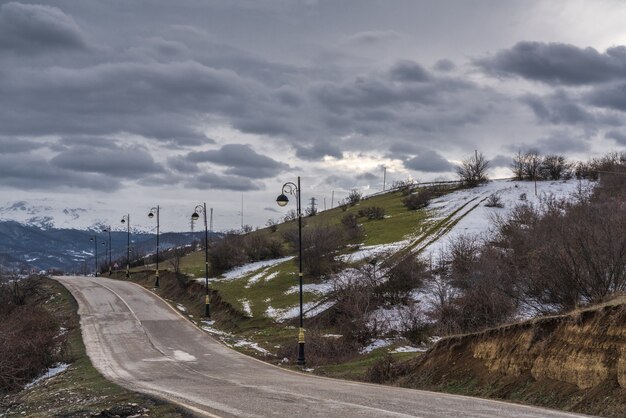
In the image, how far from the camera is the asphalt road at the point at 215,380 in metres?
12.4

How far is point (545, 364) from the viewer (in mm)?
14867

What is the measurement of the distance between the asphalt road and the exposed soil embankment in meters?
1.40

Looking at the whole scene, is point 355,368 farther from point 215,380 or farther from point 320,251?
point 320,251

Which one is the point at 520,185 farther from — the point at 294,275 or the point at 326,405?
the point at 326,405

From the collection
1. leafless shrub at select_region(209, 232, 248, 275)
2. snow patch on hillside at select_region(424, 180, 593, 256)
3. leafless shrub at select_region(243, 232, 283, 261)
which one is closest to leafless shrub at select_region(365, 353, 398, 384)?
snow patch on hillside at select_region(424, 180, 593, 256)

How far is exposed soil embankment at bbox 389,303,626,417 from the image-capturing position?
42.7 feet

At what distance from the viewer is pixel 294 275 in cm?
5034

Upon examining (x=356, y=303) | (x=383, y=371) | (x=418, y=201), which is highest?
(x=418, y=201)

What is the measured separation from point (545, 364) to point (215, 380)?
1086 cm

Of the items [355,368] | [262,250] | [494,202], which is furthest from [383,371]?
[494,202]

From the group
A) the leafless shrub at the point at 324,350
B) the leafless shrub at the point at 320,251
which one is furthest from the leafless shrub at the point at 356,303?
the leafless shrub at the point at 320,251

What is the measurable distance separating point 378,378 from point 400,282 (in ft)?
63.5

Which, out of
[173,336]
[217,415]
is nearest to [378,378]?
[217,415]

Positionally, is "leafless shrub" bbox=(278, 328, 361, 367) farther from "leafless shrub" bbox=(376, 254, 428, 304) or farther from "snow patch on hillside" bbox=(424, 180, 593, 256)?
"snow patch on hillside" bbox=(424, 180, 593, 256)
